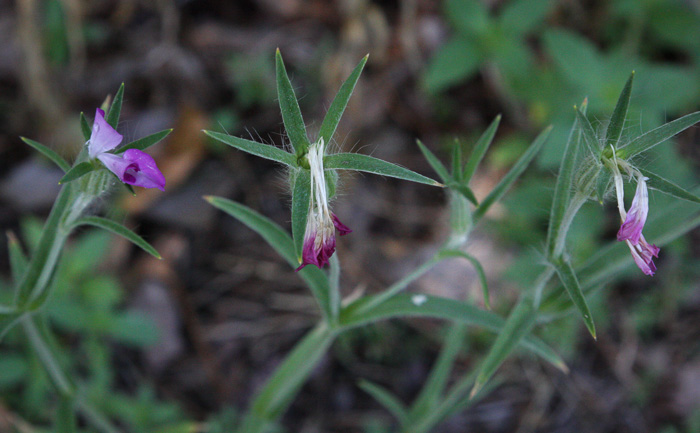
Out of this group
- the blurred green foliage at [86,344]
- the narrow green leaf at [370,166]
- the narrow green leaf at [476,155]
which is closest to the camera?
the narrow green leaf at [370,166]

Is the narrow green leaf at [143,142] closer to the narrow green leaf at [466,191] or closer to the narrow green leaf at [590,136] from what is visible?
the narrow green leaf at [466,191]

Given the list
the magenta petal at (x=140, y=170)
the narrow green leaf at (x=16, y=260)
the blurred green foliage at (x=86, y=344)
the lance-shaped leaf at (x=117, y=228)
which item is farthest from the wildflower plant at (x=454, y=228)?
the narrow green leaf at (x=16, y=260)

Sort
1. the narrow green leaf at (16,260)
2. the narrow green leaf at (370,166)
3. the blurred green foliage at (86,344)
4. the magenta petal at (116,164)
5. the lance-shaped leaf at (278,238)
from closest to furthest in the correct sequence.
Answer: the narrow green leaf at (370,166), the magenta petal at (116,164), the lance-shaped leaf at (278,238), the narrow green leaf at (16,260), the blurred green foliage at (86,344)

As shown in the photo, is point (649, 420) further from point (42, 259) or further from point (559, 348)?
point (42, 259)

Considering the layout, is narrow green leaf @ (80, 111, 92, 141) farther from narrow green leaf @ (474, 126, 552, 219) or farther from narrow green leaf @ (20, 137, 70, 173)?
narrow green leaf @ (474, 126, 552, 219)

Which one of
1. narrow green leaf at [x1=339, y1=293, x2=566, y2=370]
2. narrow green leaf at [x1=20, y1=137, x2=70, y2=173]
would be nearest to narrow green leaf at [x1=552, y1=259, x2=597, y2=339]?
narrow green leaf at [x1=339, y1=293, x2=566, y2=370]

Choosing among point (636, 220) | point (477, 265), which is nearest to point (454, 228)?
point (477, 265)

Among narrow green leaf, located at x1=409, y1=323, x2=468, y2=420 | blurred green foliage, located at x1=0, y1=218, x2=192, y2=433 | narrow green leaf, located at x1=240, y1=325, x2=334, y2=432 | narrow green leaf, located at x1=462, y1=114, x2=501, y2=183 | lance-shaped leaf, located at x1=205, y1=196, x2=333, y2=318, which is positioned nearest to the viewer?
narrow green leaf, located at x1=462, y1=114, x2=501, y2=183

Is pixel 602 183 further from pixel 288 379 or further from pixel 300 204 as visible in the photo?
pixel 288 379
